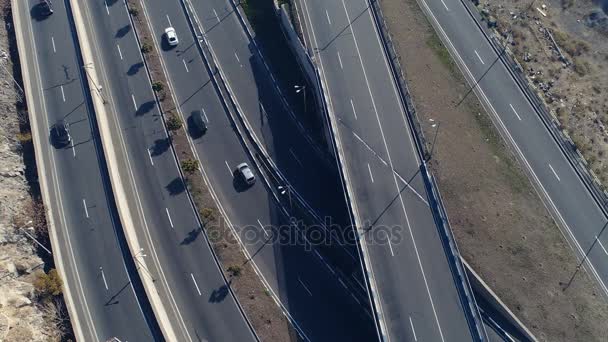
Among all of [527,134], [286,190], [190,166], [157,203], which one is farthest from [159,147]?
[527,134]

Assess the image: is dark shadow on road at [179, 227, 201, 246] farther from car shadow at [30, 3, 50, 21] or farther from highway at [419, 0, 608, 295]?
car shadow at [30, 3, 50, 21]

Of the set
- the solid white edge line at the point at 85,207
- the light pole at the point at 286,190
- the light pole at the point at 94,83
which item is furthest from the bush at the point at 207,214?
the light pole at the point at 94,83

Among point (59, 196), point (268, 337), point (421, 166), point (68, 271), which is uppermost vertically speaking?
point (421, 166)

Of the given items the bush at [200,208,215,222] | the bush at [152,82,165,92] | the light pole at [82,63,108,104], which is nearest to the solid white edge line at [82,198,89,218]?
the bush at [200,208,215,222]

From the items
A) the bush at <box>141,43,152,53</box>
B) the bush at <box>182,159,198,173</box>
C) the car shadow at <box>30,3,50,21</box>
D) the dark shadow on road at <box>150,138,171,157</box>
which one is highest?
the car shadow at <box>30,3,50,21</box>

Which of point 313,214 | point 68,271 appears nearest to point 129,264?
point 68,271

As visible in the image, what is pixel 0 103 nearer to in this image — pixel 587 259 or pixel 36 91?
pixel 36 91

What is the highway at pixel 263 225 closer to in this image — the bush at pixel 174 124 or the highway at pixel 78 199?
the bush at pixel 174 124
